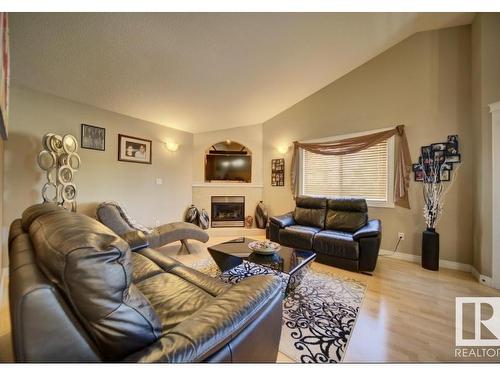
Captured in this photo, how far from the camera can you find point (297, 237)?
3139 mm

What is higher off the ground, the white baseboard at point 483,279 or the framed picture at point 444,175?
the framed picture at point 444,175

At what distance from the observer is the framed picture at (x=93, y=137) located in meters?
3.18

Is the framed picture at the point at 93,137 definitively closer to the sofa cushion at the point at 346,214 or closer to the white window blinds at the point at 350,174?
the white window blinds at the point at 350,174

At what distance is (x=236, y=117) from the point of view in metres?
4.51

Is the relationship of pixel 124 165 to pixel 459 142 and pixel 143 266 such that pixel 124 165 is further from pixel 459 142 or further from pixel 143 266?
pixel 459 142

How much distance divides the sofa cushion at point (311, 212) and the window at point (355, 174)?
0.69m

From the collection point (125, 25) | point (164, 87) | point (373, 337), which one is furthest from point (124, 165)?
point (373, 337)

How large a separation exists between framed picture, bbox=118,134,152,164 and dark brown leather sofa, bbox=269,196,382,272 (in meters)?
2.71

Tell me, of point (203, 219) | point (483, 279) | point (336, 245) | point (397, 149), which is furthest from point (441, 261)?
point (203, 219)

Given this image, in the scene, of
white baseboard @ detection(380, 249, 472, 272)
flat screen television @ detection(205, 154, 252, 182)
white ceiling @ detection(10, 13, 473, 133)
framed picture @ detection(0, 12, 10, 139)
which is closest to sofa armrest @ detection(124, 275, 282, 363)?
framed picture @ detection(0, 12, 10, 139)

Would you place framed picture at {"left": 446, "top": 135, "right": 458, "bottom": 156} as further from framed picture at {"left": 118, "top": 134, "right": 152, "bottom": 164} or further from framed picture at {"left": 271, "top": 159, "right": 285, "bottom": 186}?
framed picture at {"left": 118, "top": 134, "right": 152, "bottom": 164}

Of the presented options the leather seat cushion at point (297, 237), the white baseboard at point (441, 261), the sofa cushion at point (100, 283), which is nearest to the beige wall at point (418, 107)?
the white baseboard at point (441, 261)

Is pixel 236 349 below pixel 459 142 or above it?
below

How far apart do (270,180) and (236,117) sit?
5.28ft
